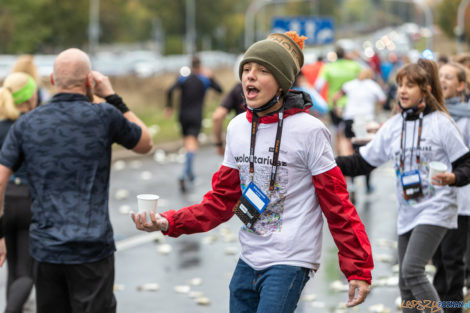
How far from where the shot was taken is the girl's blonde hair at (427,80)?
490 cm

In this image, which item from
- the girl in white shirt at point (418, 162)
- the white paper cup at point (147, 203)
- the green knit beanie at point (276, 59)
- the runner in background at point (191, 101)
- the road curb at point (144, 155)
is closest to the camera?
the white paper cup at point (147, 203)

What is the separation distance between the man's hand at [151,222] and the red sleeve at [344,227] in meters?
0.73

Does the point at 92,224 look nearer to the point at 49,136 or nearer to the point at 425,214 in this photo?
the point at 49,136

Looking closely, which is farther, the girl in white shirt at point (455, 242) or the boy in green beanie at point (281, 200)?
the girl in white shirt at point (455, 242)

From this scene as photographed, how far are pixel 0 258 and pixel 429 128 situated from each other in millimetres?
2741

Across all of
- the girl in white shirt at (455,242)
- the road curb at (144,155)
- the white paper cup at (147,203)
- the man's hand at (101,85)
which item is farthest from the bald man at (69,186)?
the road curb at (144,155)

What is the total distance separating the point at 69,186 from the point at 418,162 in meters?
2.16

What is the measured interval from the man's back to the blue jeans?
954 mm

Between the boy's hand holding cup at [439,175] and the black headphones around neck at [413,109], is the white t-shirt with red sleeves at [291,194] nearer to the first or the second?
the boy's hand holding cup at [439,175]

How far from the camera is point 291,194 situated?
11.9ft

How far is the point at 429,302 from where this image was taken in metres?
4.64

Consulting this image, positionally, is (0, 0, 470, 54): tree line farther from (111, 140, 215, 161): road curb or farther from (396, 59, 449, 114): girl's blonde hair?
(396, 59, 449, 114): girl's blonde hair

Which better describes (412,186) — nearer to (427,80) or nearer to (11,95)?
(427,80)

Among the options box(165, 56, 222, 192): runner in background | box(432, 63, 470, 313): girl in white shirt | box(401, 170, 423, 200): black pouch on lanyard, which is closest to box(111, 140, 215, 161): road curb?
box(165, 56, 222, 192): runner in background
